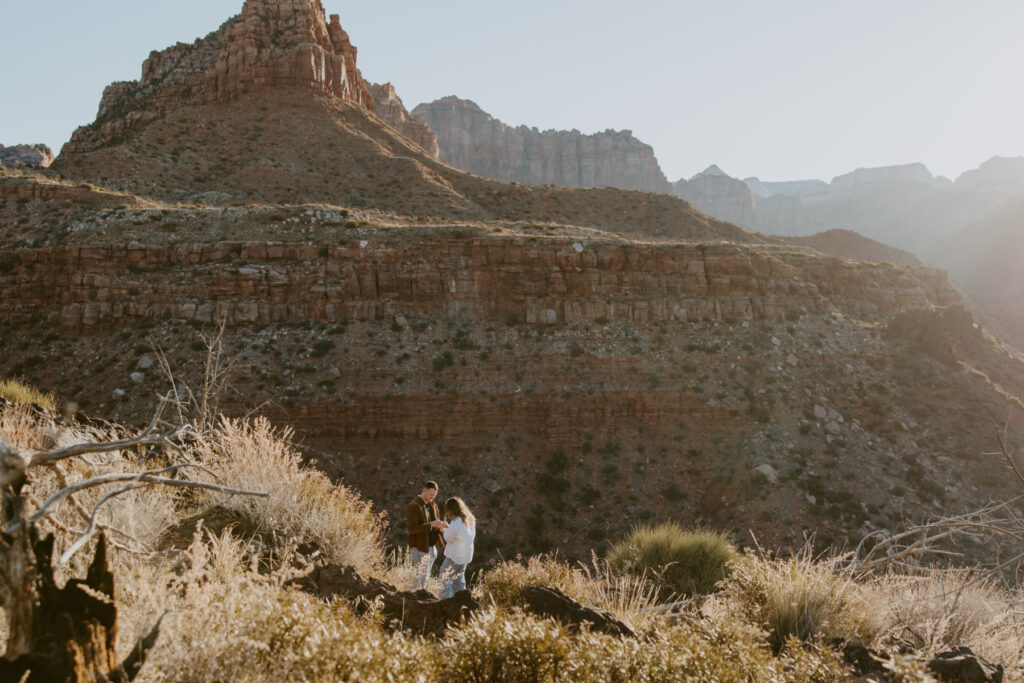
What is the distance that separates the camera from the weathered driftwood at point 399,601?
521 centimetres

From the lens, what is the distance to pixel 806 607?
5277mm

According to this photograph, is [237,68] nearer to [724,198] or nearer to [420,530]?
[420,530]

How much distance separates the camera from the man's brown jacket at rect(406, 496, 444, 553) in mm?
8047

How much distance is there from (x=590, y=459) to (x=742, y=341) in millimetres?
9701

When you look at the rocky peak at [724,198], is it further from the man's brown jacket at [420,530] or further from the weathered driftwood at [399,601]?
the weathered driftwood at [399,601]

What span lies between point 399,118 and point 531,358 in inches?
2860

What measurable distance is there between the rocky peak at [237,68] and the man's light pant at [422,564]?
5257 centimetres

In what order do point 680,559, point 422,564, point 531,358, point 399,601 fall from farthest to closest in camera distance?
point 531,358
point 680,559
point 422,564
point 399,601

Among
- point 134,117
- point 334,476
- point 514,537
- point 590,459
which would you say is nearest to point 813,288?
point 590,459

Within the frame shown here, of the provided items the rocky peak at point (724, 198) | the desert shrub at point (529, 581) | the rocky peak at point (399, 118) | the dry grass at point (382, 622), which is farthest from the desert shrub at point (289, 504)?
the rocky peak at point (724, 198)

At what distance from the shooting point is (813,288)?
30.2 m

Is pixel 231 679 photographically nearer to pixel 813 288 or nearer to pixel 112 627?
pixel 112 627

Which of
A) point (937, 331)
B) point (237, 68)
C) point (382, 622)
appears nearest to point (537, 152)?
point (237, 68)

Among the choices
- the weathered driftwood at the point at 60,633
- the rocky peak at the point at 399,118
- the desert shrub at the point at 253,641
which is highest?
the rocky peak at the point at 399,118
